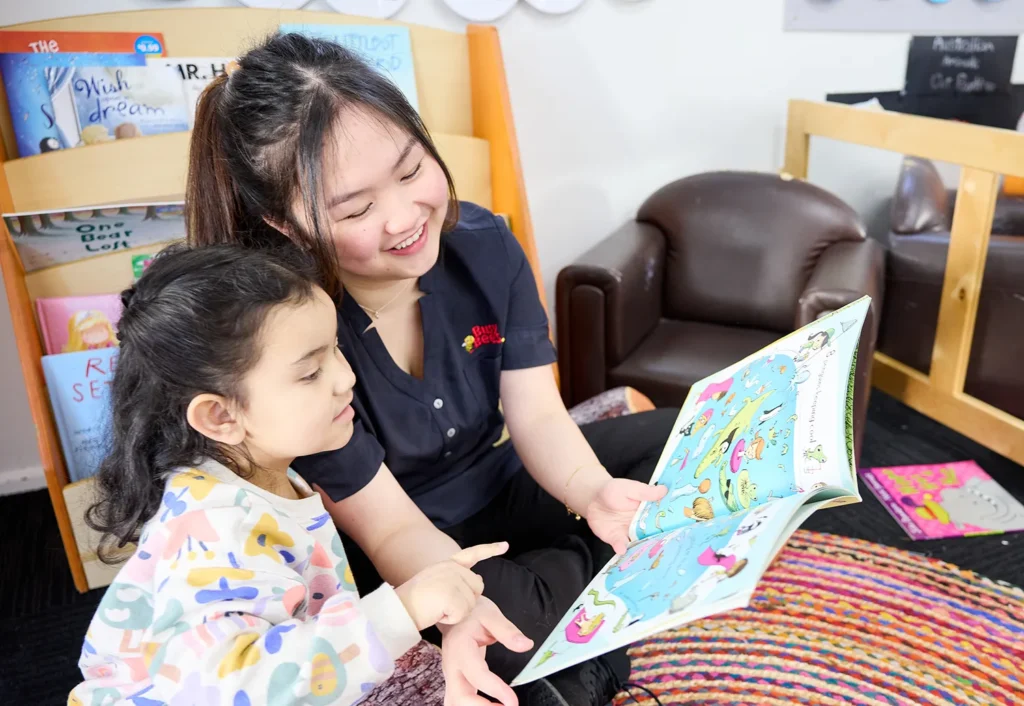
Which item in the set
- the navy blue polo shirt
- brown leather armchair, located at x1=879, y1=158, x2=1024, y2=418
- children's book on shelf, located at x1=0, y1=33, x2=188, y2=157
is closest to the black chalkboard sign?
brown leather armchair, located at x1=879, y1=158, x2=1024, y2=418

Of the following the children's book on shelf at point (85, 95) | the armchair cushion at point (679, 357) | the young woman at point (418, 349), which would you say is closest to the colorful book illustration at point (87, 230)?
the children's book on shelf at point (85, 95)

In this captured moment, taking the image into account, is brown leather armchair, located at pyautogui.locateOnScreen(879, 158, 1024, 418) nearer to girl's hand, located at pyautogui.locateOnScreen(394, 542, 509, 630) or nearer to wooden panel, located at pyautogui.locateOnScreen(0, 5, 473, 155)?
wooden panel, located at pyautogui.locateOnScreen(0, 5, 473, 155)

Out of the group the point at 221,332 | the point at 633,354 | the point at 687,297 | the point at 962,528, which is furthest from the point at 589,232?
the point at 221,332

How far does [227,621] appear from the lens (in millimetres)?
729

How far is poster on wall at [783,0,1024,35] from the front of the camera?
7.10 ft

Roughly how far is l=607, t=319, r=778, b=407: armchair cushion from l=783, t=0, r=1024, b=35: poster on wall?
0.94m

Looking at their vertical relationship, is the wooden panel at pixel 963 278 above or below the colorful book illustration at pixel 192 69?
below

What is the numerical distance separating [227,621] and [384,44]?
4.12ft

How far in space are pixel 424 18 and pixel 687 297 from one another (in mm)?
918

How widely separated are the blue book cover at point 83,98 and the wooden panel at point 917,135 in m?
1.59

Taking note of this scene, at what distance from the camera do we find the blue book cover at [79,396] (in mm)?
1439

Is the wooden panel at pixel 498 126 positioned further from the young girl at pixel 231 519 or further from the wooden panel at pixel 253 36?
the young girl at pixel 231 519

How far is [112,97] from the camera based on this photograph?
1.48 metres

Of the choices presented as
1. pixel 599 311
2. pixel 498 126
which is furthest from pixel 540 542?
pixel 498 126
